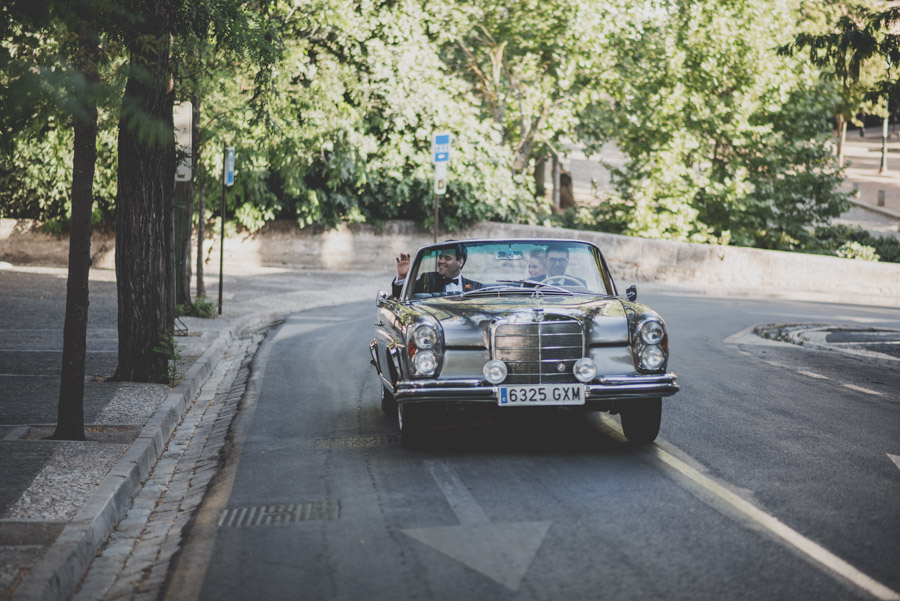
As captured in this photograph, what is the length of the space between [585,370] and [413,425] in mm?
1300

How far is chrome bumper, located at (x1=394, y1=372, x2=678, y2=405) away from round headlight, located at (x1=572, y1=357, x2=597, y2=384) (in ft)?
0.20

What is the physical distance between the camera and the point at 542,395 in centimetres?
711

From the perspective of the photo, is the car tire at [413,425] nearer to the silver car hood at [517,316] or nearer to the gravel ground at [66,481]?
the silver car hood at [517,316]

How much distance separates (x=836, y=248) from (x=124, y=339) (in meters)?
26.4

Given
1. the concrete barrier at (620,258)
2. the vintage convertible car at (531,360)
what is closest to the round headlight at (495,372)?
the vintage convertible car at (531,360)

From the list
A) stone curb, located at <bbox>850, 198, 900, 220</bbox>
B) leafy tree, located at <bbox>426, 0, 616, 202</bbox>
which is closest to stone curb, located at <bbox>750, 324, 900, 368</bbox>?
leafy tree, located at <bbox>426, 0, 616, 202</bbox>

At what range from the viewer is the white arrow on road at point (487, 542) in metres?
4.83

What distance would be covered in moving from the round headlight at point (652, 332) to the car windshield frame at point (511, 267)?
0.99 meters

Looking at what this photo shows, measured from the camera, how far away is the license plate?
7.10 metres

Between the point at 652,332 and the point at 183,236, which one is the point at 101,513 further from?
the point at 183,236

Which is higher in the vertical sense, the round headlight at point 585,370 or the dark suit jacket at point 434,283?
the dark suit jacket at point 434,283

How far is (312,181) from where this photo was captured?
30344 mm

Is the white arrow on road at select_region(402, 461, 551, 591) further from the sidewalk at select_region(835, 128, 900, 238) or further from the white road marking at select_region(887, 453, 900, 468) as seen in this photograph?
the sidewalk at select_region(835, 128, 900, 238)

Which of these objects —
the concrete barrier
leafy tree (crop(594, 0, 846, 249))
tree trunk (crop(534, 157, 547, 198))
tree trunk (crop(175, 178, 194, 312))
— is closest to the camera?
tree trunk (crop(175, 178, 194, 312))
